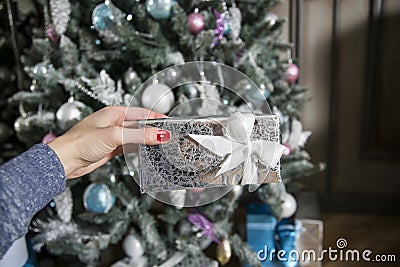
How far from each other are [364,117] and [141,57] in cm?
89

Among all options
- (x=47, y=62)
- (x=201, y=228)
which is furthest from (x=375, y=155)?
(x=47, y=62)

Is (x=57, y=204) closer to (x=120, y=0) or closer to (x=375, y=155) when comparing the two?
(x=120, y=0)

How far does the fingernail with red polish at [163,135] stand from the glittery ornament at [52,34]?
73 centimetres

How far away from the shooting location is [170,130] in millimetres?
636

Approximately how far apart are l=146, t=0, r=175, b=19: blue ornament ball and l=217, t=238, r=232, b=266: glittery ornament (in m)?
0.65

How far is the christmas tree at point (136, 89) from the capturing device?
3.71 feet

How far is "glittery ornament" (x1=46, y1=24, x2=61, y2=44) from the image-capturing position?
121 centimetres

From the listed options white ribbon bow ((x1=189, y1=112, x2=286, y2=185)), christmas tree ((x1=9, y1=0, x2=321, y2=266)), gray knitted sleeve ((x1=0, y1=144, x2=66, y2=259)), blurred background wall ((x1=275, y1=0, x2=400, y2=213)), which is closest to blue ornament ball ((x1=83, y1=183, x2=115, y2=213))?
christmas tree ((x1=9, y1=0, x2=321, y2=266))

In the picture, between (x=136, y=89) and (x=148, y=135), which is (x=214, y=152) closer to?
(x=148, y=135)

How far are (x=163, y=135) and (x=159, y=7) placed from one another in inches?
23.0

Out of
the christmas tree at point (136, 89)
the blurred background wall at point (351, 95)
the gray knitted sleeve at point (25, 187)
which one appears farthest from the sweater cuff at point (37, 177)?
the blurred background wall at point (351, 95)

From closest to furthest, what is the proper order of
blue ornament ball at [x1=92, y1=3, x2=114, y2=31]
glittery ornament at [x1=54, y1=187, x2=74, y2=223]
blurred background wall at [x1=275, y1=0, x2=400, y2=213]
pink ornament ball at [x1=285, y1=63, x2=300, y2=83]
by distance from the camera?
blue ornament ball at [x1=92, y1=3, x2=114, y2=31]
glittery ornament at [x1=54, y1=187, x2=74, y2=223]
pink ornament ball at [x1=285, y1=63, x2=300, y2=83]
blurred background wall at [x1=275, y1=0, x2=400, y2=213]

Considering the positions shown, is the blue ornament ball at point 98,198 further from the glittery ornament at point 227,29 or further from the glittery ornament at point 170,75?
the glittery ornament at point 227,29

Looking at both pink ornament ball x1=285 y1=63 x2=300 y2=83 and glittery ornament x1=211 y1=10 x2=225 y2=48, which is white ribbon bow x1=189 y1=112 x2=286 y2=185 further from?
pink ornament ball x1=285 y1=63 x2=300 y2=83
